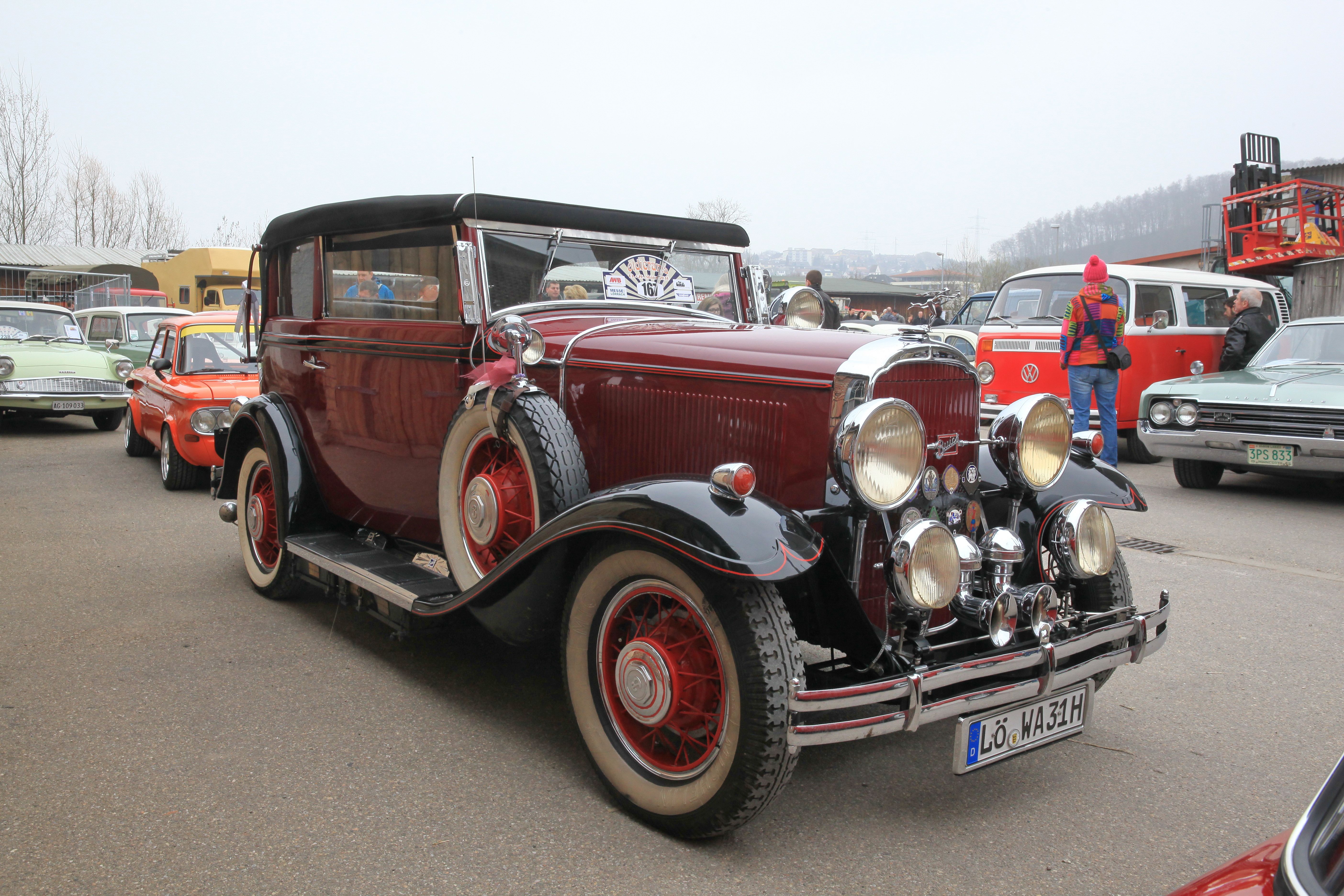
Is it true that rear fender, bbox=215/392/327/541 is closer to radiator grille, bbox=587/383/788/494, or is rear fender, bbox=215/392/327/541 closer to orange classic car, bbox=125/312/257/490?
radiator grille, bbox=587/383/788/494

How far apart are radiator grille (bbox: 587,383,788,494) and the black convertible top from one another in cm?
95

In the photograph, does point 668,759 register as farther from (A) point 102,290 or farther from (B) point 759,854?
(A) point 102,290

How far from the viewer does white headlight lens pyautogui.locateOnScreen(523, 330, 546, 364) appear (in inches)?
132

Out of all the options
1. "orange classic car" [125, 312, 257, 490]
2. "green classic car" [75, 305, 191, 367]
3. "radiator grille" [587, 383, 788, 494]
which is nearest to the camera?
"radiator grille" [587, 383, 788, 494]

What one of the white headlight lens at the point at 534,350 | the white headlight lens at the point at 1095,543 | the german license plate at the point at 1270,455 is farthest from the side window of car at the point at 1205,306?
the white headlight lens at the point at 534,350

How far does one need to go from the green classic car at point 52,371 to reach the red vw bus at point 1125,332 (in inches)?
372

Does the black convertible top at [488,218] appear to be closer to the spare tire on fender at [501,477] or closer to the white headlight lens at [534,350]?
the white headlight lens at [534,350]

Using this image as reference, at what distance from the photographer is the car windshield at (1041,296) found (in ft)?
32.6

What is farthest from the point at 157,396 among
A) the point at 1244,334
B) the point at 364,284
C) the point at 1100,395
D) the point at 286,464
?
the point at 1244,334

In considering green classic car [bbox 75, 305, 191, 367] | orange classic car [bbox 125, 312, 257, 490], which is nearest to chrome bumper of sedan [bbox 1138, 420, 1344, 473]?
orange classic car [bbox 125, 312, 257, 490]

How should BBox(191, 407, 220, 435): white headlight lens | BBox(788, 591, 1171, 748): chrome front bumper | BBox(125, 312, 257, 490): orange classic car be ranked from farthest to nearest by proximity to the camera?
BBox(125, 312, 257, 490): orange classic car < BBox(191, 407, 220, 435): white headlight lens < BBox(788, 591, 1171, 748): chrome front bumper

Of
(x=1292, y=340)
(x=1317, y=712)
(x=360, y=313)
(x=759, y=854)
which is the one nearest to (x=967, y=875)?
(x=759, y=854)

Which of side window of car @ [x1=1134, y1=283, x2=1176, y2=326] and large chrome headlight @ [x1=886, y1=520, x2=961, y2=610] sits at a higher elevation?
side window of car @ [x1=1134, y1=283, x2=1176, y2=326]

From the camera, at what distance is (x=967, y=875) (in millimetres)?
2396
